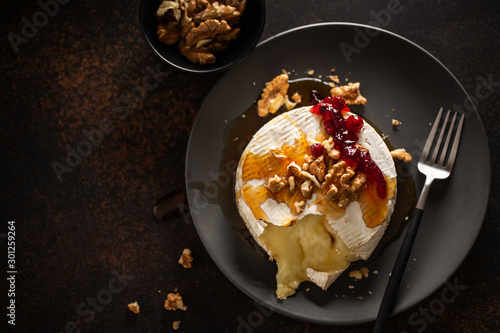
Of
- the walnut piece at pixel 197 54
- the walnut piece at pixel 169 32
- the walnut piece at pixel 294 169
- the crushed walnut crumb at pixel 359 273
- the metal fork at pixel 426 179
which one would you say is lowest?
the crushed walnut crumb at pixel 359 273

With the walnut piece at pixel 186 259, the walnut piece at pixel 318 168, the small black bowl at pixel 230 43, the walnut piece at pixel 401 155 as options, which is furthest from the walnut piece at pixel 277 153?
the walnut piece at pixel 186 259

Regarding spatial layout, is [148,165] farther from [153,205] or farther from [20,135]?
[20,135]

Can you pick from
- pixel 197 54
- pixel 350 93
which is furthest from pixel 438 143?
pixel 197 54

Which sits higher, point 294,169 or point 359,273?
point 294,169

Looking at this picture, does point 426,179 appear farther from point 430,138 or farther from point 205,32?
point 205,32

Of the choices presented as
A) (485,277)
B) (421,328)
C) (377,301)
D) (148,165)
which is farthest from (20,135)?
(485,277)

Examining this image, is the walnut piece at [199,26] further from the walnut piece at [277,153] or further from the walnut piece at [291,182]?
the walnut piece at [291,182]

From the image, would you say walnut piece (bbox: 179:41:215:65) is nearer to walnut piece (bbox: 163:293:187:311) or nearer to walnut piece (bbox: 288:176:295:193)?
walnut piece (bbox: 288:176:295:193)
